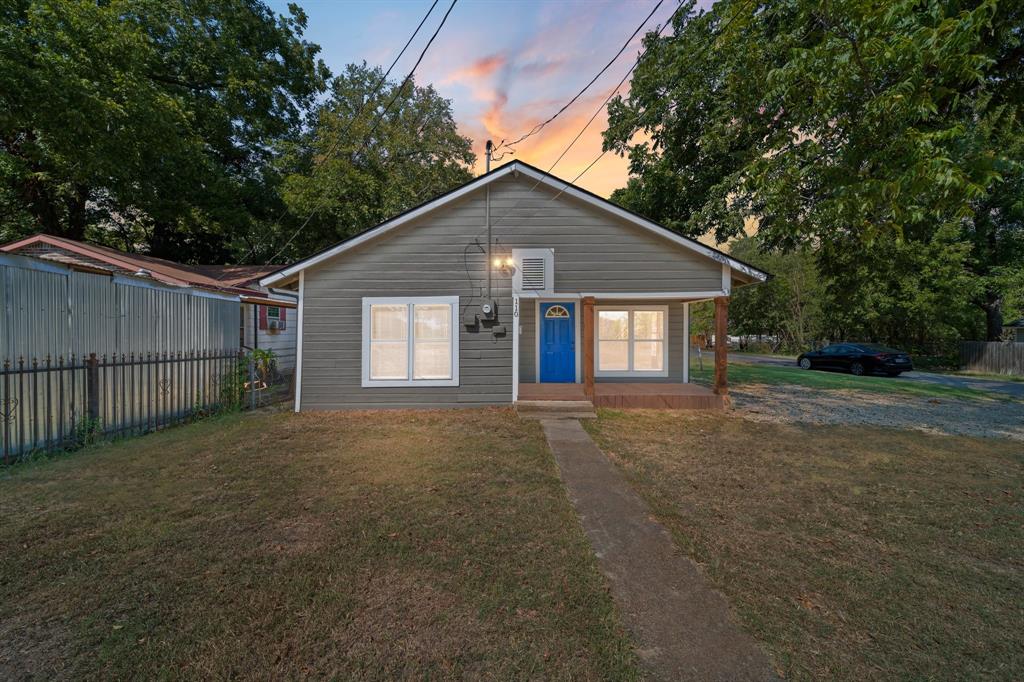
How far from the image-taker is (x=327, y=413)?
8.84 m

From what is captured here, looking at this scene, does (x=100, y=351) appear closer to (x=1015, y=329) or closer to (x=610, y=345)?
(x=610, y=345)

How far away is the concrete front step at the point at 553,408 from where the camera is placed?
841cm

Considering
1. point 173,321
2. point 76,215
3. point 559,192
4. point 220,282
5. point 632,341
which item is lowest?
point 632,341

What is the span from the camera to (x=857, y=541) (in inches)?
140

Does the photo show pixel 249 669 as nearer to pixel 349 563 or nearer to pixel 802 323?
pixel 349 563

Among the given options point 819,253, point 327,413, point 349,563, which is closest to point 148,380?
point 327,413

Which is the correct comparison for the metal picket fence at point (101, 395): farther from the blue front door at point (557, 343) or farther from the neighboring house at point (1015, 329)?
the neighboring house at point (1015, 329)

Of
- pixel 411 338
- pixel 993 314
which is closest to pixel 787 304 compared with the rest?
pixel 993 314

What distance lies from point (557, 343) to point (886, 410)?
786 centimetres

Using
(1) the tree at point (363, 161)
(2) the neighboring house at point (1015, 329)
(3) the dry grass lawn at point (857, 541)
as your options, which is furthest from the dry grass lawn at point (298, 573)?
Answer: (2) the neighboring house at point (1015, 329)

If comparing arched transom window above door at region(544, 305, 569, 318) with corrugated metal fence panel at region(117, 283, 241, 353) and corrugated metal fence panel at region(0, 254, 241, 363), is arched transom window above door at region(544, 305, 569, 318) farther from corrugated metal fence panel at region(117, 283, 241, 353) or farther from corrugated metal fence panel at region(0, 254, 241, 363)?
corrugated metal fence panel at region(0, 254, 241, 363)

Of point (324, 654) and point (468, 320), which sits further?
point (468, 320)

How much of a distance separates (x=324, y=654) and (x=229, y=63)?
73.5 ft

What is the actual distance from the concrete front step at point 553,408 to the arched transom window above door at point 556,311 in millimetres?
2846
